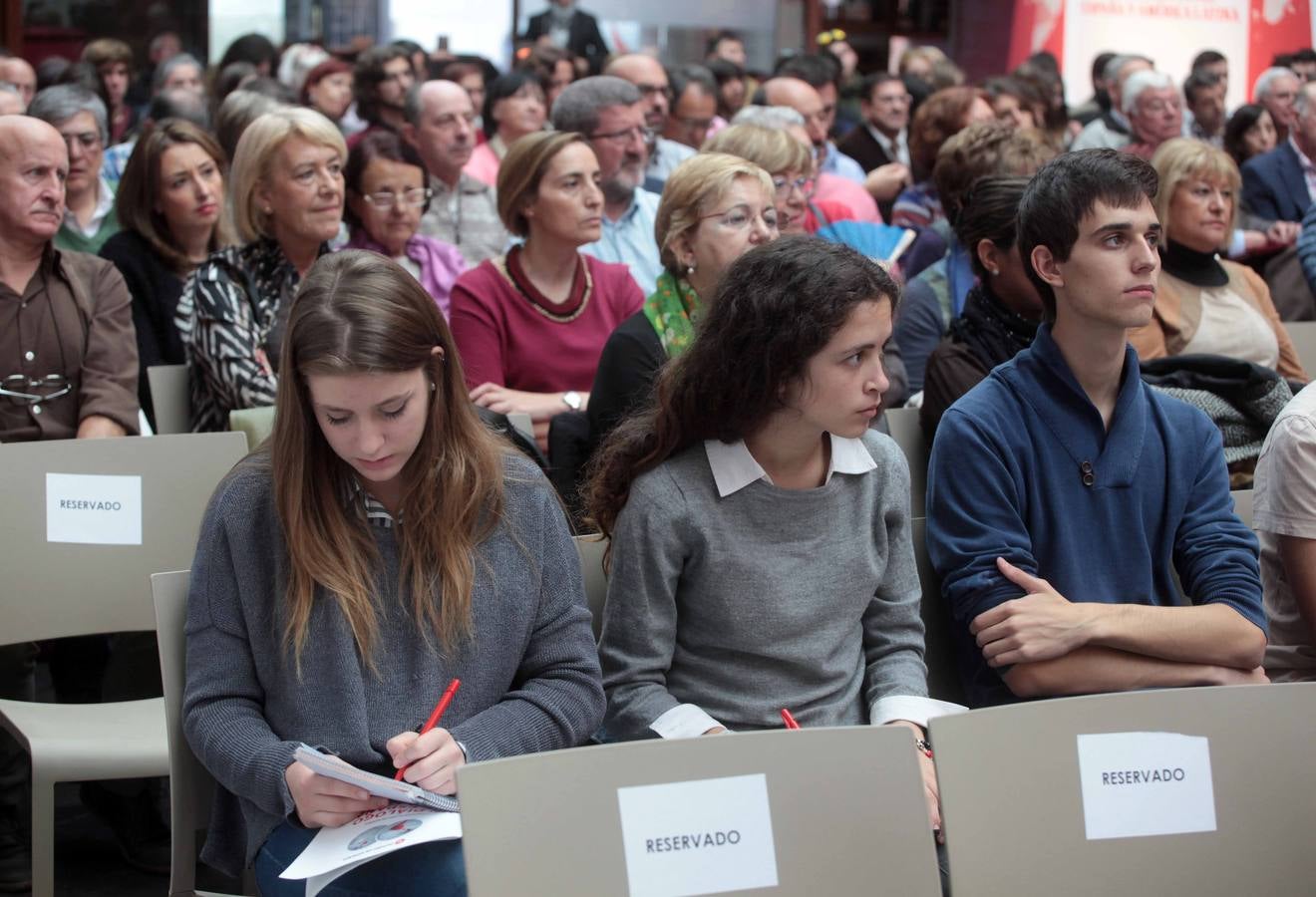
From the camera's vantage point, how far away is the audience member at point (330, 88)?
7.49 m

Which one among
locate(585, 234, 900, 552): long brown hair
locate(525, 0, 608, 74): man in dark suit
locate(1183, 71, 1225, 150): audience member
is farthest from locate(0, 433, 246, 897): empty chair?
locate(525, 0, 608, 74): man in dark suit

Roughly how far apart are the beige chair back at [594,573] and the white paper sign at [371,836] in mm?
572

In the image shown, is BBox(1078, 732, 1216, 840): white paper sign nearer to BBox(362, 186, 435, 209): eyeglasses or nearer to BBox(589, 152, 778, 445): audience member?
BBox(589, 152, 778, 445): audience member

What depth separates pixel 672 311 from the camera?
10.5ft

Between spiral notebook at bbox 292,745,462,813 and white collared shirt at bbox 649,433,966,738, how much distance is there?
0.38 metres

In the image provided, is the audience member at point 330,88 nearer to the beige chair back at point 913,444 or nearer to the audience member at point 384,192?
the audience member at point 384,192

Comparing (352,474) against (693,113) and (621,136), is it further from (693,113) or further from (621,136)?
(693,113)

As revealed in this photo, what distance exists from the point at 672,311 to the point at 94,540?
127 centimetres

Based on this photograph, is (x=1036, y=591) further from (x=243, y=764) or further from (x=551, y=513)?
(x=243, y=764)

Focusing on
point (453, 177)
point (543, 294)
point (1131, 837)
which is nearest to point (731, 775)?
point (1131, 837)

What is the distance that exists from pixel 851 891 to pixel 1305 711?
59 centimetres

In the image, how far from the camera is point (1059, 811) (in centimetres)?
164

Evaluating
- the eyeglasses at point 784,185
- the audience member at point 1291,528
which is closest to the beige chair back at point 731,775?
the audience member at point 1291,528

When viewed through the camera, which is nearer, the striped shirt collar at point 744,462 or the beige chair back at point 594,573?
the striped shirt collar at point 744,462
